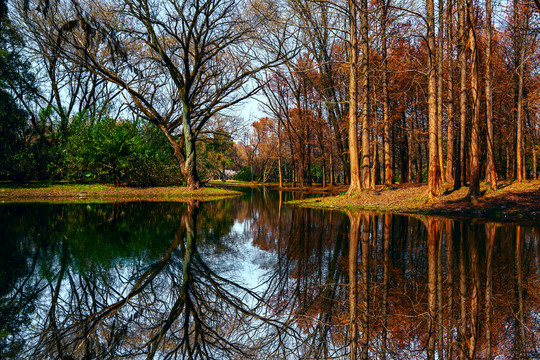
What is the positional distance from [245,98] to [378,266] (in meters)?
20.1

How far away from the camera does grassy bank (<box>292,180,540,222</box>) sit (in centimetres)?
1096

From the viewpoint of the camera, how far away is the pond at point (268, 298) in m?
2.67

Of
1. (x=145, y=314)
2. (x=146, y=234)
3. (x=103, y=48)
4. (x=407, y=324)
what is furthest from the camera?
(x=103, y=48)

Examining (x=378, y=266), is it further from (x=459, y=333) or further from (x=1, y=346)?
(x=1, y=346)

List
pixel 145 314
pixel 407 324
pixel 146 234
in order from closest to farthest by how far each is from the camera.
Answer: pixel 407 324, pixel 145 314, pixel 146 234

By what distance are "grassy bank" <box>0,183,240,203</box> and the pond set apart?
567 inches

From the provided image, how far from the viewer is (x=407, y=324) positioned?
9.76 feet

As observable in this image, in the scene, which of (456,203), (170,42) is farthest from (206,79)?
(456,203)

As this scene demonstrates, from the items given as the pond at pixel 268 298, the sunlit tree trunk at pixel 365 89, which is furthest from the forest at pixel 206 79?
the pond at pixel 268 298

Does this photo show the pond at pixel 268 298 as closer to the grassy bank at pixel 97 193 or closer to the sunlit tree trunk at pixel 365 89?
the sunlit tree trunk at pixel 365 89

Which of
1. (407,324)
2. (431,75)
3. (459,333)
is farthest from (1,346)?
(431,75)

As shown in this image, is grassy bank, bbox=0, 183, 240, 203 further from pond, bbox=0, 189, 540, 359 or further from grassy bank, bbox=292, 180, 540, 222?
pond, bbox=0, 189, 540, 359

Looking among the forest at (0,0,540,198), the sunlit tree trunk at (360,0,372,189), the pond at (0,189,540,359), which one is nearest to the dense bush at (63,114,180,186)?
the forest at (0,0,540,198)

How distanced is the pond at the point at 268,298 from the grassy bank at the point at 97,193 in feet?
47.2
